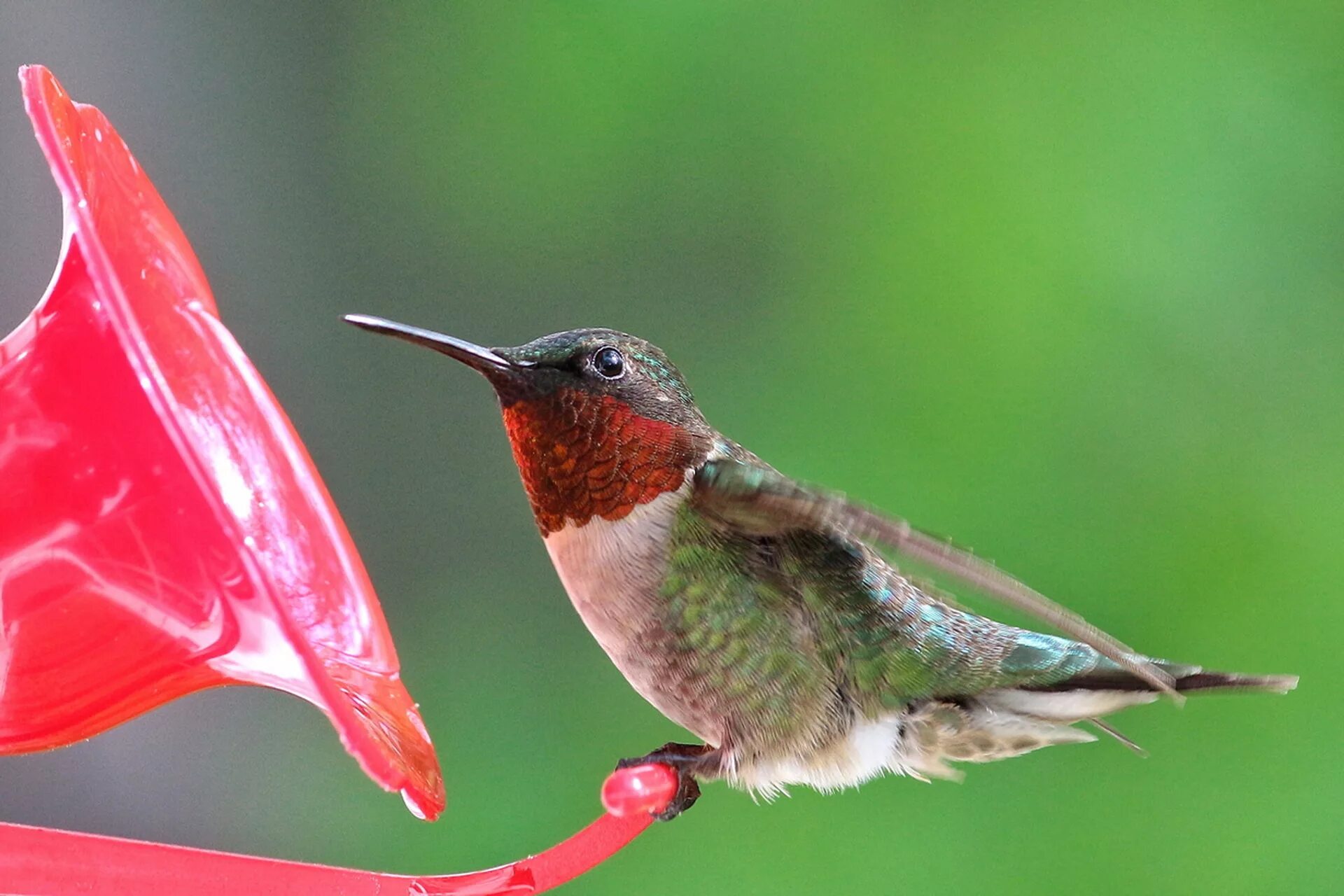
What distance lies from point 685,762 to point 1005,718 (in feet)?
1.14

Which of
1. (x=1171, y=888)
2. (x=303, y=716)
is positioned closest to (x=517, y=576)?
(x=303, y=716)

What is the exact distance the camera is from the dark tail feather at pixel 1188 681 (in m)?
1.33

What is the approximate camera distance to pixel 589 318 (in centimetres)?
248

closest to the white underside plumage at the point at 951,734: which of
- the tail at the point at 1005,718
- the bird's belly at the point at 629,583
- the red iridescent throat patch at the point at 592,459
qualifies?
the tail at the point at 1005,718

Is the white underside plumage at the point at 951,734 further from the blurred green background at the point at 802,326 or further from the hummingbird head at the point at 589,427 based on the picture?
the blurred green background at the point at 802,326

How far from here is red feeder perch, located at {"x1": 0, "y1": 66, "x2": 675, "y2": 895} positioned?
31.7 inches

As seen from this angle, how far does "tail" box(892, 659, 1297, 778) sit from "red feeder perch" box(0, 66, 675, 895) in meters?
0.51

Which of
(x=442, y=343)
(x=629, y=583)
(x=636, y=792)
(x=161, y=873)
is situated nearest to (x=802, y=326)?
(x=629, y=583)

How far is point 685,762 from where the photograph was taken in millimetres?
1275

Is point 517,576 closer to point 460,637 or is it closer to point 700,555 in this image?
point 460,637

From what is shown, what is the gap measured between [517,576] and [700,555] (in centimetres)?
131

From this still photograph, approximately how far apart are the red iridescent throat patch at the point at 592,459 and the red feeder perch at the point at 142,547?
289mm

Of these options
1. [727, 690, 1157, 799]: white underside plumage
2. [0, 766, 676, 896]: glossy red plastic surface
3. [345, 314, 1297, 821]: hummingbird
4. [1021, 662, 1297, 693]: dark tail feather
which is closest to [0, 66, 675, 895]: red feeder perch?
[0, 766, 676, 896]: glossy red plastic surface

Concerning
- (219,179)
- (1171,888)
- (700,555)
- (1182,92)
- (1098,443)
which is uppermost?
(1182,92)
